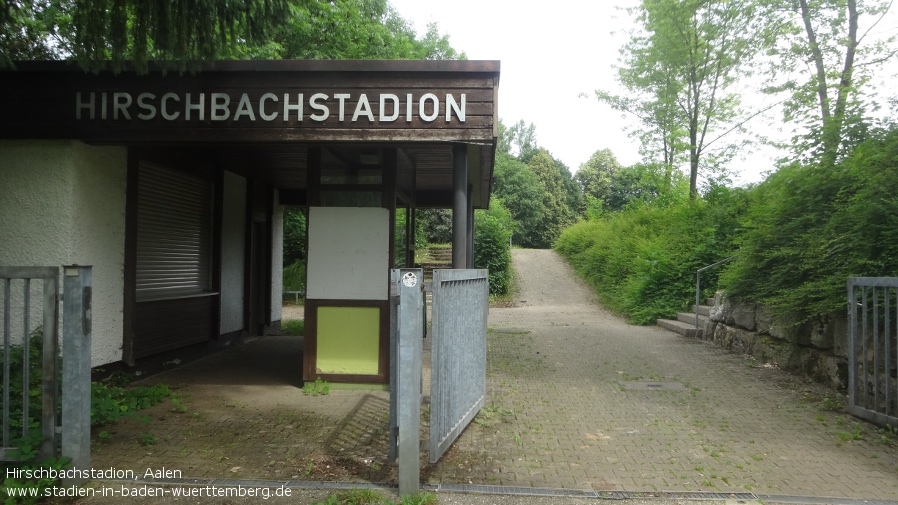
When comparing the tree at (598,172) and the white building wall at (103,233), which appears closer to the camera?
the white building wall at (103,233)

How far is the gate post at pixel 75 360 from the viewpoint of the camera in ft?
13.5

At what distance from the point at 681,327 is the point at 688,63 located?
11500 millimetres

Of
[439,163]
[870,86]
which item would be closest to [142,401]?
[439,163]

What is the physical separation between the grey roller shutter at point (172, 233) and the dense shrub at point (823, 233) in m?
7.77

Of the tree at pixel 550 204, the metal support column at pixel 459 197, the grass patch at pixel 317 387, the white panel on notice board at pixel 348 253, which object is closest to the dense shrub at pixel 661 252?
the metal support column at pixel 459 197

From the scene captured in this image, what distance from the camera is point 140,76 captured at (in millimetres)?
6496

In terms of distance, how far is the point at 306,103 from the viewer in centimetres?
659

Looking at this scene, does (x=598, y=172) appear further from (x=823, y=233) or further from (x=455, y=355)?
(x=455, y=355)

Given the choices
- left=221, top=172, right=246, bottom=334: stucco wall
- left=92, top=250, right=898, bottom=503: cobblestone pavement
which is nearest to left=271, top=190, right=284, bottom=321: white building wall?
left=221, top=172, right=246, bottom=334: stucco wall

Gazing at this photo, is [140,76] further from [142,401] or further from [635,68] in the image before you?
[635,68]

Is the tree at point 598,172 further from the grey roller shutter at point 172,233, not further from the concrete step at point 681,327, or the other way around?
the grey roller shutter at point 172,233

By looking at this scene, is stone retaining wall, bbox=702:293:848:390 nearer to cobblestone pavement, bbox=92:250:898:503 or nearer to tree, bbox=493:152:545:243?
cobblestone pavement, bbox=92:250:898:503

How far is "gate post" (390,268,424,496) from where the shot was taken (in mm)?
4227

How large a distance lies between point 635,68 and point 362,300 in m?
18.9
